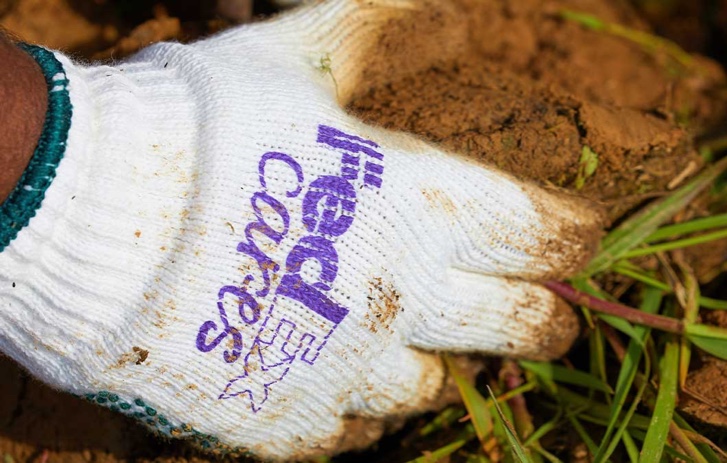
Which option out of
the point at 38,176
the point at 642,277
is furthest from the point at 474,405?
the point at 38,176

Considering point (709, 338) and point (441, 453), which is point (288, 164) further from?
point (709, 338)

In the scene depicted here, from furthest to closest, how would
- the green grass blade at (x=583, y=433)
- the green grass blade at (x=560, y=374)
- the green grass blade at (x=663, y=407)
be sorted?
the green grass blade at (x=560, y=374) < the green grass blade at (x=583, y=433) < the green grass blade at (x=663, y=407)

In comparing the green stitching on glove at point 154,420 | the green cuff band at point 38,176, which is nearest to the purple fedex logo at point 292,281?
the green stitching on glove at point 154,420

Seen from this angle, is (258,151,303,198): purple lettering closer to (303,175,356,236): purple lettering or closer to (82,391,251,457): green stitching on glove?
(303,175,356,236): purple lettering

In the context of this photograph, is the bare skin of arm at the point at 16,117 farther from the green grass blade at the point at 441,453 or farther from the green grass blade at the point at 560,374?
the green grass blade at the point at 560,374

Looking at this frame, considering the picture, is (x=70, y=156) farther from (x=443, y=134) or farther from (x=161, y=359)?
(x=443, y=134)
